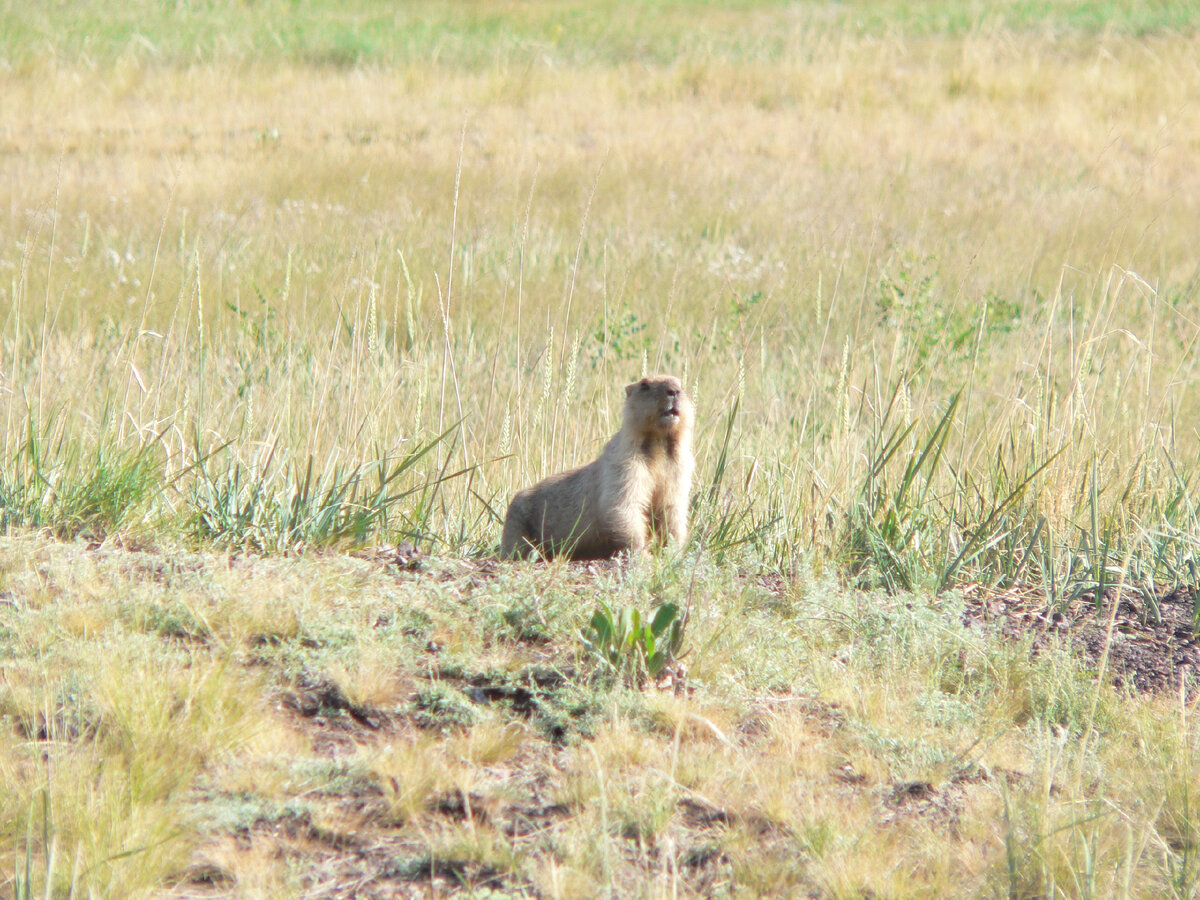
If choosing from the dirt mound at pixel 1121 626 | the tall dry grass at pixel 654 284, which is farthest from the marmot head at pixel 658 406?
the dirt mound at pixel 1121 626

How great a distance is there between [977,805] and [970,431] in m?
3.12

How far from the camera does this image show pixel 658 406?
4129mm

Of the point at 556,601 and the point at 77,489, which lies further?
the point at 77,489

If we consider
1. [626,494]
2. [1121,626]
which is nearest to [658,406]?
[626,494]

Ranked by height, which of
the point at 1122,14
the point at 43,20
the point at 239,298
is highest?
the point at 1122,14

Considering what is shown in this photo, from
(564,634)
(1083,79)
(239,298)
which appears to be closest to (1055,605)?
(564,634)

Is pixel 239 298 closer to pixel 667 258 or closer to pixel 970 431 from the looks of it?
pixel 667 258

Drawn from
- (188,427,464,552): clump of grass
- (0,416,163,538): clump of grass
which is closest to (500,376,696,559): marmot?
(188,427,464,552): clump of grass

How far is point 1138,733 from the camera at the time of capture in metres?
2.94

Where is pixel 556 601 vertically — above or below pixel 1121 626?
above

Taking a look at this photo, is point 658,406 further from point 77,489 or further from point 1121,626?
point 77,489

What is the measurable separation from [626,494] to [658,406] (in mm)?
348

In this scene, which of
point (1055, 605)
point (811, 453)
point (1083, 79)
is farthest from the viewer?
point (1083, 79)

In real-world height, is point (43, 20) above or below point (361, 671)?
above
